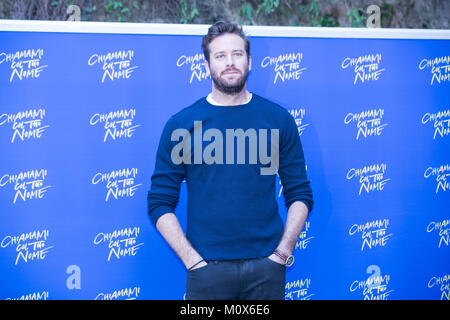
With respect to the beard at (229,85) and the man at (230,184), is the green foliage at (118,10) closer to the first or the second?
the man at (230,184)

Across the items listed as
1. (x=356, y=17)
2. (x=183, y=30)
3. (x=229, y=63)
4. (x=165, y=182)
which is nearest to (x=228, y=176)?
(x=165, y=182)

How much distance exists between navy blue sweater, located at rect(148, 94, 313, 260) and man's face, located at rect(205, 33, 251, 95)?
0.10 metres

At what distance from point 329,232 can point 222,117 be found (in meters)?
0.99

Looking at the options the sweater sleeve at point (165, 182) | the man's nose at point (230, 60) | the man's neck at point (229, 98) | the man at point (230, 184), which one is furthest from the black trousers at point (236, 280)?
the man's nose at point (230, 60)

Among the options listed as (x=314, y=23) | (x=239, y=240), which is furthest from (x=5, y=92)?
(x=314, y=23)

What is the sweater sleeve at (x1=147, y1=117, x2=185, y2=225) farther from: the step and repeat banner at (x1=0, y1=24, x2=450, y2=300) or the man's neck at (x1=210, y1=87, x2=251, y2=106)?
the step and repeat banner at (x1=0, y1=24, x2=450, y2=300)

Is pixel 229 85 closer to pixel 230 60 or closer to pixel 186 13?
pixel 230 60

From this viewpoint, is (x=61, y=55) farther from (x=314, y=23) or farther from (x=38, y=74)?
(x=314, y=23)

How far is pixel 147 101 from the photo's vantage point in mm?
2322

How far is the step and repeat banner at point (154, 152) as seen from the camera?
7.37 ft

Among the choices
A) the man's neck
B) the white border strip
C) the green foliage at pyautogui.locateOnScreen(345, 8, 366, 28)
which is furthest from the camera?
the green foliage at pyautogui.locateOnScreen(345, 8, 366, 28)

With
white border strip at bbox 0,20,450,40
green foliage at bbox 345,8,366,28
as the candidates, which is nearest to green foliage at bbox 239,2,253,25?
green foliage at bbox 345,8,366,28

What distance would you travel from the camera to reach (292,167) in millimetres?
2012

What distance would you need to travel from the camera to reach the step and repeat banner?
2246 millimetres
